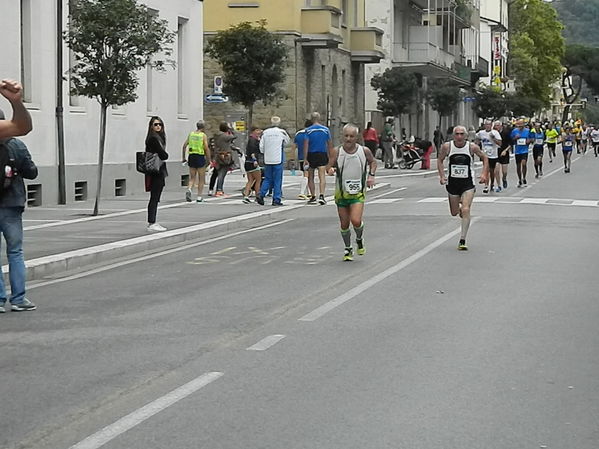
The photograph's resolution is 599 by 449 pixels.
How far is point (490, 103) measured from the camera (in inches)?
3396

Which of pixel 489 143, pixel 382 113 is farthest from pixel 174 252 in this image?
pixel 382 113

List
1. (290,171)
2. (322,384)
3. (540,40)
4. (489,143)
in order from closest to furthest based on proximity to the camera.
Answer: (322,384), (489,143), (290,171), (540,40)

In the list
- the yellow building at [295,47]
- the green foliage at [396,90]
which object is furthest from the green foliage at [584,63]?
the yellow building at [295,47]

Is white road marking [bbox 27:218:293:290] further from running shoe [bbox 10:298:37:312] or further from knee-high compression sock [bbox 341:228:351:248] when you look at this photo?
knee-high compression sock [bbox 341:228:351:248]

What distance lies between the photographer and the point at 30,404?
773cm

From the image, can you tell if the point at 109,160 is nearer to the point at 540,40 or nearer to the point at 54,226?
the point at 54,226

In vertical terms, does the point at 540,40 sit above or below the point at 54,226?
above

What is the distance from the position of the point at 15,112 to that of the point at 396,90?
48064mm

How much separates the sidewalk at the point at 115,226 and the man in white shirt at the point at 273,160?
1.14 ft

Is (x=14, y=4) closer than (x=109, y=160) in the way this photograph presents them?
Yes

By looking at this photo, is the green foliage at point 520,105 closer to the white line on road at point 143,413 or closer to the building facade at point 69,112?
the building facade at point 69,112

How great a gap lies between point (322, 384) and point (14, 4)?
18.3 meters

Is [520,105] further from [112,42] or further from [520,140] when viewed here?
[112,42]

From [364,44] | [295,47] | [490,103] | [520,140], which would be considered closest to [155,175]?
[520,140]
